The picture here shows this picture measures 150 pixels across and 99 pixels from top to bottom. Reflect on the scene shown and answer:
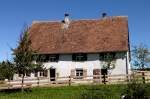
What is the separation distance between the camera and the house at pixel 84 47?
45.3 meters

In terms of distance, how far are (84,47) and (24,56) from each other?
42.3 ft

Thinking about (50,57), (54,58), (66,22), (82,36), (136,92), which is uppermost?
(66,22)

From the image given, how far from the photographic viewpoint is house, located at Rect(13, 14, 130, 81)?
1785 inches

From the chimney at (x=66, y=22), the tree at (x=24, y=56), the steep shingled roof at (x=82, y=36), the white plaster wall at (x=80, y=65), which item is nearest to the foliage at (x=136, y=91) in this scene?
the tree at (x=24, y=56)

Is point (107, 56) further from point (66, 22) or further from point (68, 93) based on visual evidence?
point (68, 93)

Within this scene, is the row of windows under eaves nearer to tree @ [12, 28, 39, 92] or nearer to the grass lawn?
tree @ [12, 28, 39, 92]

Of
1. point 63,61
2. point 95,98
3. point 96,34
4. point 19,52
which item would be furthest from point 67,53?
point 95,98

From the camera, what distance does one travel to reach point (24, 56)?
118ft

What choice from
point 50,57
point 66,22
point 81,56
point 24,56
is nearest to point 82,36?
point 81,56

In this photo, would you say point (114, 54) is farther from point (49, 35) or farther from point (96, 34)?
→ point (49, 35)

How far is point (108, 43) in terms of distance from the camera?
47031 mm

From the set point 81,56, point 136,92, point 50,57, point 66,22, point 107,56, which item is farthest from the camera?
point 66,22

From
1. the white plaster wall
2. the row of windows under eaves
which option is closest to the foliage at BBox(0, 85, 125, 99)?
the row of windows under eaves

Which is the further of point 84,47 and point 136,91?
point 84,47
